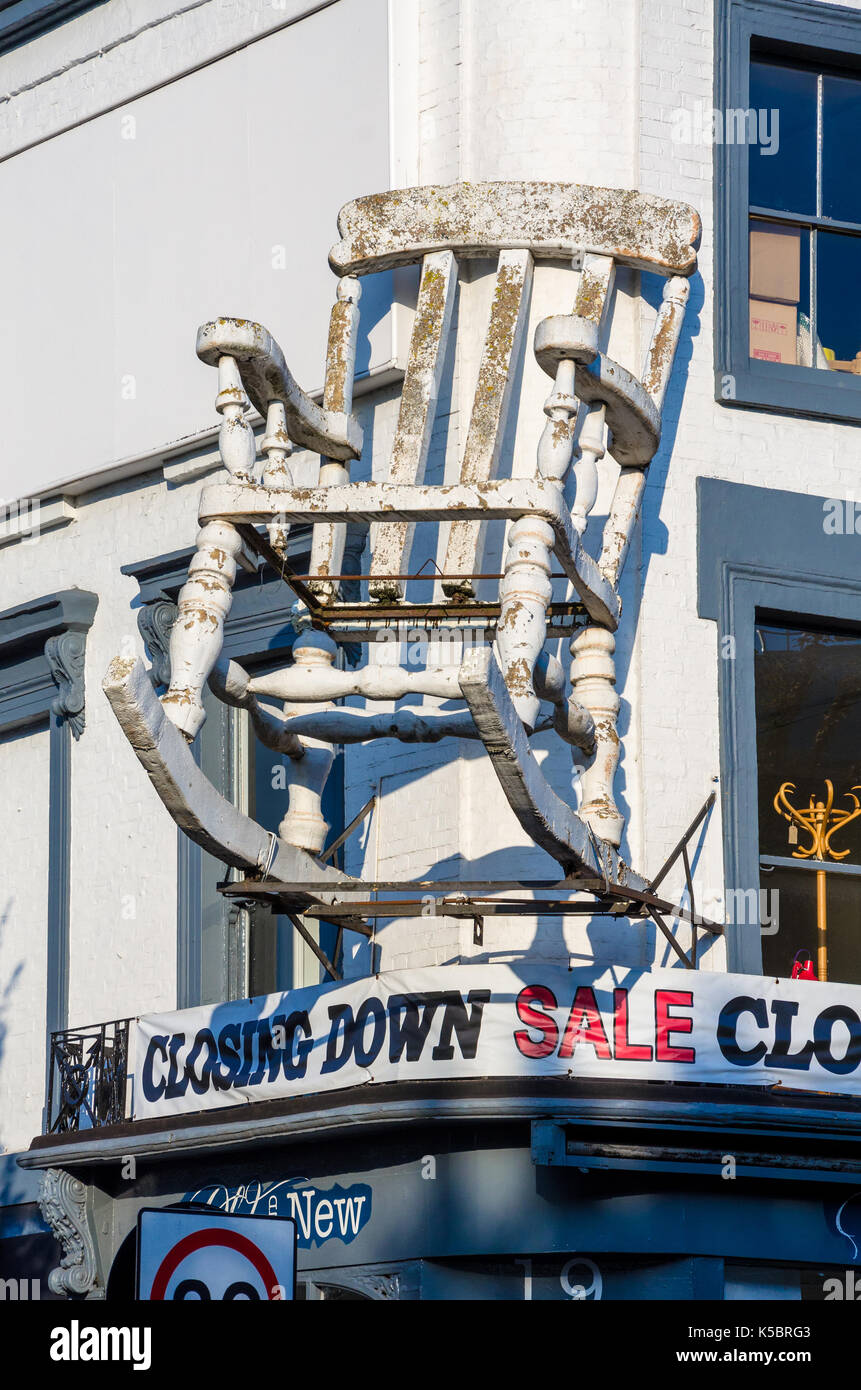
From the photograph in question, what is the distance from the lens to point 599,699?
11.1m

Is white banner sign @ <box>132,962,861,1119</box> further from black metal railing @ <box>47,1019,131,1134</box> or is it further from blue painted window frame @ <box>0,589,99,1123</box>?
blue painted window frame @ <box>0,589,99,1123</box>

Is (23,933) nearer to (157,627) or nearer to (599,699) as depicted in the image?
(157,627)

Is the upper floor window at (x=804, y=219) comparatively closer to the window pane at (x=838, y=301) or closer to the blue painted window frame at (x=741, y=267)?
the window pane at (x=838, y=301)

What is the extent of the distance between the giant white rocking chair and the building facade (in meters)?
0.10

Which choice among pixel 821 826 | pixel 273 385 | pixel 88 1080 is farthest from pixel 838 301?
pixel 88 1080

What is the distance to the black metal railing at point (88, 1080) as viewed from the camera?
41.2 ft

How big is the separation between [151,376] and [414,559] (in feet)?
8.93

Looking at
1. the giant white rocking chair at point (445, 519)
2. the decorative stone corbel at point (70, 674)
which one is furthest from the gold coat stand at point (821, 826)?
the decorative stone corbel at point (70, 674)

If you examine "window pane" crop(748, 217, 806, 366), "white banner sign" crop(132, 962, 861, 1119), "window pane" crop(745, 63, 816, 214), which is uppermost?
"window pane" crop(745, 63, 816, 214)

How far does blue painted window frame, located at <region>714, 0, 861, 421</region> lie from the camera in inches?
496

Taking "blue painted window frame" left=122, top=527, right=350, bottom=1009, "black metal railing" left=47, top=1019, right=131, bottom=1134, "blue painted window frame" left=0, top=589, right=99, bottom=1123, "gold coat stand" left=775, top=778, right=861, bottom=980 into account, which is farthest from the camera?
"blue painted window frame" left=0, top=589, right=99, bottom=1123

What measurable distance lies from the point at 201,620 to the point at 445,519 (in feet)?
3.71

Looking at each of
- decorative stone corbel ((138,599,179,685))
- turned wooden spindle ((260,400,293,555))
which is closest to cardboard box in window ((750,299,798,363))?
turned wooden spindle ((260,400,293,555))
